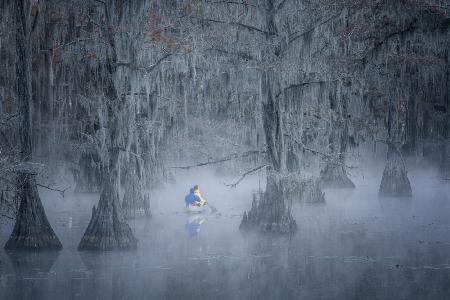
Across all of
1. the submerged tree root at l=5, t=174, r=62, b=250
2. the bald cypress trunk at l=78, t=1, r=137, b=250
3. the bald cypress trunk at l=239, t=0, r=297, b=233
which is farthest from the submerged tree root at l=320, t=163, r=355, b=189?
the submerged tree root at l=5, t=174, r=62, b=250

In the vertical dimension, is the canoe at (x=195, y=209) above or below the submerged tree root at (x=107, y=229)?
below

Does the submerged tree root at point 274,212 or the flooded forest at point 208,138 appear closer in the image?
the flooded forest at point 208,138

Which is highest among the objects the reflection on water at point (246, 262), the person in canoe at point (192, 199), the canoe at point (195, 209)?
the person in canoe at point (192, 199)

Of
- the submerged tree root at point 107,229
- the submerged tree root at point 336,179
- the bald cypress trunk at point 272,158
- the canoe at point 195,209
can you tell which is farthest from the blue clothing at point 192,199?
the submerged tree root at point 336,179

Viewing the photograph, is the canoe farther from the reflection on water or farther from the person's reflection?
the reflection on water

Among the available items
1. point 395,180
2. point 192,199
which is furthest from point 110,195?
point 395,180

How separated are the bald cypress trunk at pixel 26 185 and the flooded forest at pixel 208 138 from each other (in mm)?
33

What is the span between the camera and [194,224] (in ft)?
85.5

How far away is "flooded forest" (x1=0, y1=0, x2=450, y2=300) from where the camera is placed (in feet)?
54.4

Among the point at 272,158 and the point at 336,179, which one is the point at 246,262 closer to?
the point at 272,158

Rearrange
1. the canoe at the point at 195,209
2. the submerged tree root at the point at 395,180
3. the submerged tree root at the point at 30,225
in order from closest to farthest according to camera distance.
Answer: the submerged tree root at the point at 30,225
the canoe at the point at 195,209
the submerged tree root at the point at 395,180

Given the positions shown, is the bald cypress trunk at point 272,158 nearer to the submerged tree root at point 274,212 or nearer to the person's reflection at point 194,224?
the submerged tree root at point 274,212

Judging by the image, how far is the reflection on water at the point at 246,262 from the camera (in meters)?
15.1

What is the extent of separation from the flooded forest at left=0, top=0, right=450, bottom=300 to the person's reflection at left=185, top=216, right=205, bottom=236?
0.32 ft
